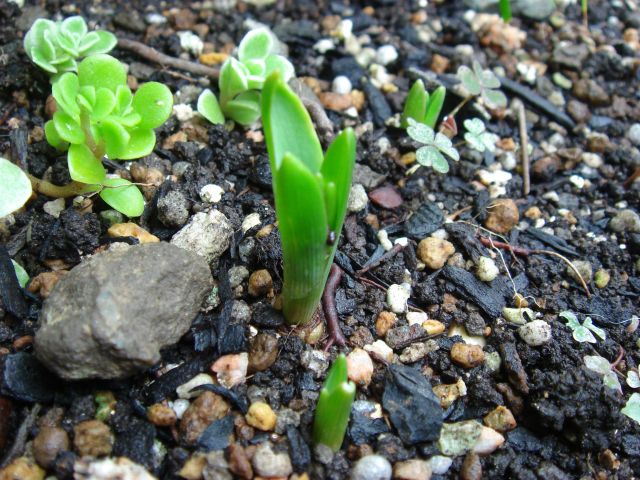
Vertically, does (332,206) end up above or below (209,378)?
above

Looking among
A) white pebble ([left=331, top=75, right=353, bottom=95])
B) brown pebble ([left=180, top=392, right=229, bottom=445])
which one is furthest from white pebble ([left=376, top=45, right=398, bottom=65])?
brown pebble ([left=180, top=392, right=229, bottom=445])

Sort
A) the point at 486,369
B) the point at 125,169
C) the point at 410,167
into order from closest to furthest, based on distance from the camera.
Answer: the point at 486,369 → the point at 125,169 → the point at 410,167

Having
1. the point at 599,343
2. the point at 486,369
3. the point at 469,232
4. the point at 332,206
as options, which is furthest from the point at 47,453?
the point at 599,343

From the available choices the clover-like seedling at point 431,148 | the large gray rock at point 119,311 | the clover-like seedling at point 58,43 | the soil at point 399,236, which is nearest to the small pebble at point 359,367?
the soil at point 399,236

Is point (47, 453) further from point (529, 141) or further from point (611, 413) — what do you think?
point (529, 141)

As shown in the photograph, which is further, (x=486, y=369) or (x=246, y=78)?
(x=246, y=78)

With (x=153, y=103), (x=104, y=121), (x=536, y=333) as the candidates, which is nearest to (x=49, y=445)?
(x=104, y=121)

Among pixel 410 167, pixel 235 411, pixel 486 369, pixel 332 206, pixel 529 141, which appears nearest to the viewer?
pixel 332 206
